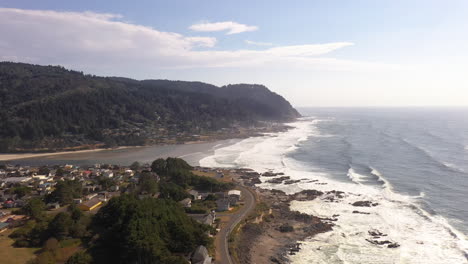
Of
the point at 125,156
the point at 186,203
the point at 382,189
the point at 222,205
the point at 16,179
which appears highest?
the point at 186,203

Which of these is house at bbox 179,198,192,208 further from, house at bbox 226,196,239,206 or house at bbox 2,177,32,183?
house at bbox 2,177,32,183

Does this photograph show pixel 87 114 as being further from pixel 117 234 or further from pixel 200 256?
pixel 200 256

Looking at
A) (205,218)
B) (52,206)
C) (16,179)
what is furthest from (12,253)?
(16,179)

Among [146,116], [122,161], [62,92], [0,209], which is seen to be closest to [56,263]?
[0,209]

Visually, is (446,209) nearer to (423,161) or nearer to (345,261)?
(345,261)

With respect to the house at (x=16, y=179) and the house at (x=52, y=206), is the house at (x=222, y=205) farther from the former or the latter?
the house at (x=16, y=179)

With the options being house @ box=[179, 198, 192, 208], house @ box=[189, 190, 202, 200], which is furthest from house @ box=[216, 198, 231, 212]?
house @ box=[189, 190, 202, 200]

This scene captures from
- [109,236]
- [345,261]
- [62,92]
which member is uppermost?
[62,92]
